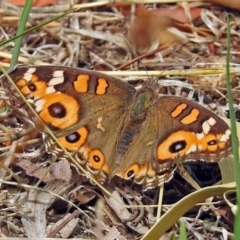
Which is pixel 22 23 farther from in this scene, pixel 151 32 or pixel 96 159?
pixel 151 32

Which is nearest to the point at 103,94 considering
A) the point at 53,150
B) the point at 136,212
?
the point at 53,150

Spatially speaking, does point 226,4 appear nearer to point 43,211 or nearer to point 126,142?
point 126,142

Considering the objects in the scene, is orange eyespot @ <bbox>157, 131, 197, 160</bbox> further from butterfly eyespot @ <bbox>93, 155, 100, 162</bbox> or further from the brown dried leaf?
the brown dried leaf

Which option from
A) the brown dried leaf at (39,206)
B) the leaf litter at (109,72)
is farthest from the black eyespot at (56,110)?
the brown dried leaf at (39,206)

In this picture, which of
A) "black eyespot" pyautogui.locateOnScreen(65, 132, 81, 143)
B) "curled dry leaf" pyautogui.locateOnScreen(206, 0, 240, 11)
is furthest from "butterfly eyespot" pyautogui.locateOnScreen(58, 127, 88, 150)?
"curled dry leaf" pyautogui.locateOnScreen(206, 0, 240, 11)

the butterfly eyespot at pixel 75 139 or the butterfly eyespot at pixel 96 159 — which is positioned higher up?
the butterfly eyespot at pixel 75 139

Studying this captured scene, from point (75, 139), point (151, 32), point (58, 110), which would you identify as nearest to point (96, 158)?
point (75, 139)

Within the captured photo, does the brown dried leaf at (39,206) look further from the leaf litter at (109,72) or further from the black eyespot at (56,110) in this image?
the black eyespot at (56,110)
